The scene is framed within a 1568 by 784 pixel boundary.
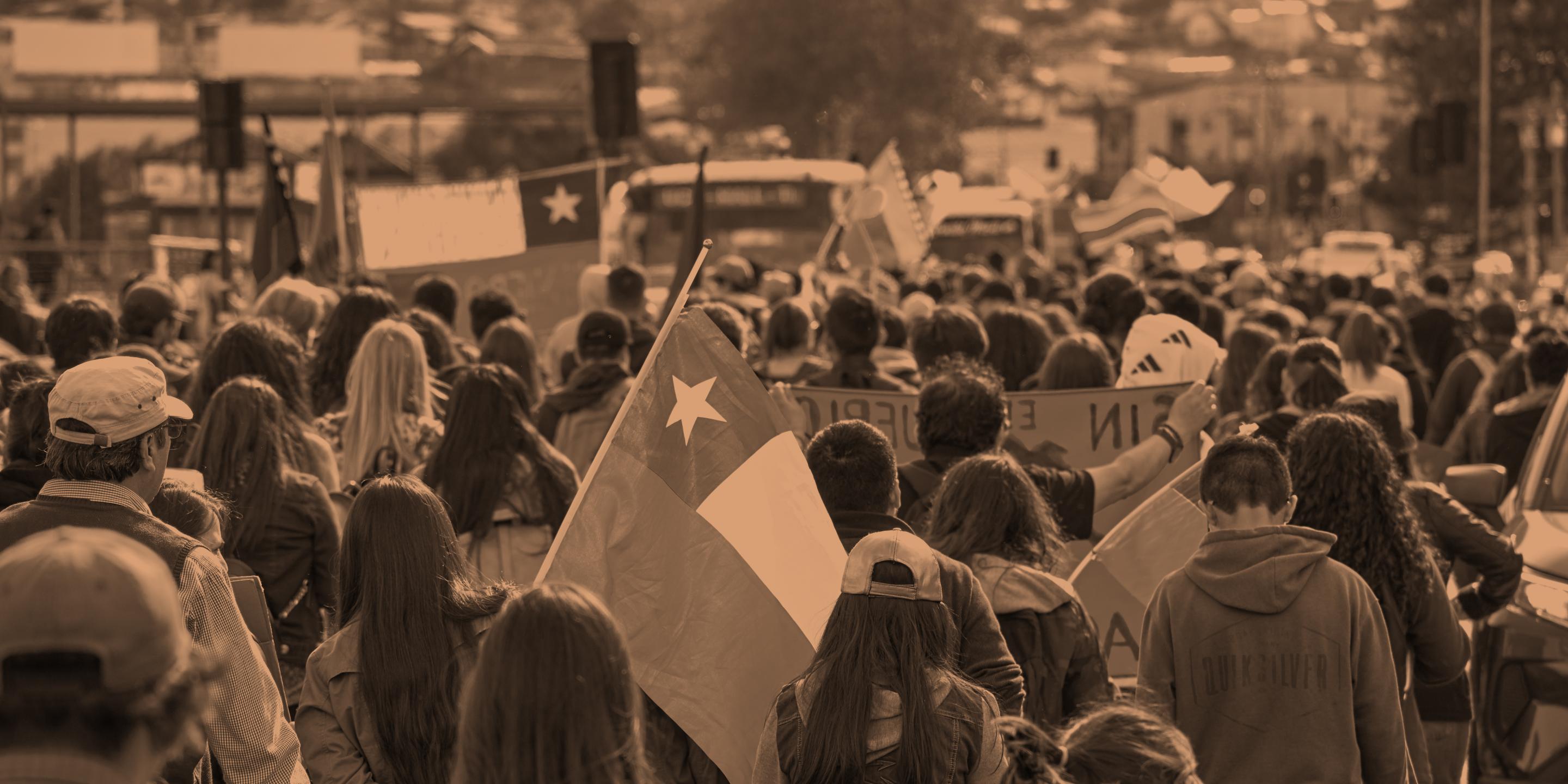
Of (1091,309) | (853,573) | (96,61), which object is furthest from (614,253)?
(96,61)

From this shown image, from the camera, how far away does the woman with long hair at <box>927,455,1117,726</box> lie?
4598 millimetres

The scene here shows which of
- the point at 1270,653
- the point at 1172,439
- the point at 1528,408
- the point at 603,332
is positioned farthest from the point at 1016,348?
the point at 1270,653

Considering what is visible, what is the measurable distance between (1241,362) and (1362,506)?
3.25 m

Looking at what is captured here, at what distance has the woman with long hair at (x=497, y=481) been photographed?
5.67 meters

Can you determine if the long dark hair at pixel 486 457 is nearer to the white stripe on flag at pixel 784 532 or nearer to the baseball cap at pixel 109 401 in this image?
the white stripe on flag at pixel 784 532

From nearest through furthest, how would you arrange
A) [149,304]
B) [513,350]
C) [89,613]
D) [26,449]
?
[89,613]
[26,449]
[513,350]
[149,304]

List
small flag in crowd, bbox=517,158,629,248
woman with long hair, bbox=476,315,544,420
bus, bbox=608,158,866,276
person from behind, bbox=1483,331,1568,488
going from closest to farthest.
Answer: woman with long hair, bbox=476,315,544,420 → person from behind, bbox=1483,331,1568,488 → small flag in crowd, bbox=517,158,629,248 → bus, bbox=608,158,866,276

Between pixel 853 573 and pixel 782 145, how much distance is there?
108 ft

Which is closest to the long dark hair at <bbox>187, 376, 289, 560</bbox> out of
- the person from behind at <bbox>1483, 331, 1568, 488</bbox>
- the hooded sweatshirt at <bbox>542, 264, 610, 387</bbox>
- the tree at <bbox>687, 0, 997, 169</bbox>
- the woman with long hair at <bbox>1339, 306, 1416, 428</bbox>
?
the hooded sweatshirt at <bbox>542, 264, 610, 387</bbox>

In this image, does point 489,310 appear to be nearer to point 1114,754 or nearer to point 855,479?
point 855,479

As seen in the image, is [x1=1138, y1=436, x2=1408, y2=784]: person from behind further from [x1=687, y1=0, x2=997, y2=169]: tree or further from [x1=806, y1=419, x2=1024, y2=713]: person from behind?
[x1=687, y1=0, x2=997, y2=169]: tree

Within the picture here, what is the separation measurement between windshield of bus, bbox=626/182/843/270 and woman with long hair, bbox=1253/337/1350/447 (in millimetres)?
18128

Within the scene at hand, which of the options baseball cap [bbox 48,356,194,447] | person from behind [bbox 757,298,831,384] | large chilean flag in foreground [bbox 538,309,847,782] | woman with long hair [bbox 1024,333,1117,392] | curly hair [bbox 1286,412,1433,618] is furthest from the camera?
person from behind [bbox 757,298,831,384]

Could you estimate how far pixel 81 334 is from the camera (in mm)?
7180
